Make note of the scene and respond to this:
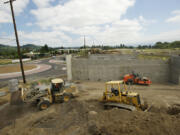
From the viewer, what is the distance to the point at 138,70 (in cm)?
1500

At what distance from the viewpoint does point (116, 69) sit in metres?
15.6

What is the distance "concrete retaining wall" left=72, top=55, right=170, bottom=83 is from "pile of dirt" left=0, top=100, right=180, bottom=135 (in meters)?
8.56

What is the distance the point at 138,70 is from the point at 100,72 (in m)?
5.10

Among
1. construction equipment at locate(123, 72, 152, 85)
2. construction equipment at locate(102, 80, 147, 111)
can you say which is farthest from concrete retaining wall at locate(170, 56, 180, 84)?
construction equipment at locate(102, 80, 147, 111)

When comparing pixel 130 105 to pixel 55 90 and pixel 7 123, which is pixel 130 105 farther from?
pixel 7 123

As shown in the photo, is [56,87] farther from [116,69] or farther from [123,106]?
[116,69]

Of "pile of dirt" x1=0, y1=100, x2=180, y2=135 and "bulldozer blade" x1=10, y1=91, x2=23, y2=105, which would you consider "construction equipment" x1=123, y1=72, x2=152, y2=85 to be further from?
"bulldozer blade" x1=10, y1=91, x2=23, y2=105

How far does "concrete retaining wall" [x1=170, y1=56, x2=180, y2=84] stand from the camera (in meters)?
12.7

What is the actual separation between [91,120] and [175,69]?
12.6m

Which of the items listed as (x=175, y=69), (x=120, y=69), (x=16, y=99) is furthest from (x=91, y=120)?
(x=175, y=69)

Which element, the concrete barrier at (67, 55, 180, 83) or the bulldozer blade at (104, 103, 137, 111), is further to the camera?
the concrete barrier at (67, 55, 180, 83)

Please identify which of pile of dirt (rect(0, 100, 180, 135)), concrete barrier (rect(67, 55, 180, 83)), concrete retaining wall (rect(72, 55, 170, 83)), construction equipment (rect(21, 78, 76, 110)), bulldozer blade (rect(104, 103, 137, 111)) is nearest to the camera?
pile of dirt (rect(0, 100, 180, 135))

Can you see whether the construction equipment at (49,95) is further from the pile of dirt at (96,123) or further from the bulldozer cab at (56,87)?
the pile of dirt at (96,123)

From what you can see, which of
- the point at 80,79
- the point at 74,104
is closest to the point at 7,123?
the point at 74,104
